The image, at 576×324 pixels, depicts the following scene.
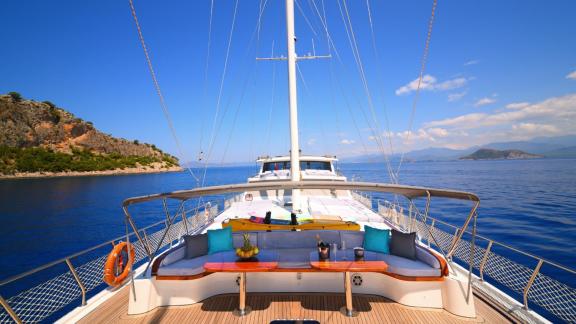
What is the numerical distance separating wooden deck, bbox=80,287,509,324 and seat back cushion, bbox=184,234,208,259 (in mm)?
1092

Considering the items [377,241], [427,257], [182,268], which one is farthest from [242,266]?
[427,257]

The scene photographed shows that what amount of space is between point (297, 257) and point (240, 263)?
1382 millimetres

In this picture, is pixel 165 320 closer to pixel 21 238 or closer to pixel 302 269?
pixel 302 269

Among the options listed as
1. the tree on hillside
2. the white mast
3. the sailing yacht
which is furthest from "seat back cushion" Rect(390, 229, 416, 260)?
the tree on hillside

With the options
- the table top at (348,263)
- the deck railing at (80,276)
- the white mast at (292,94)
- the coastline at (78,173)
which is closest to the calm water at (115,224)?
the deck railing at (80,276)

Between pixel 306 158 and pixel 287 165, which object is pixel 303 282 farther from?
pixel 287 165

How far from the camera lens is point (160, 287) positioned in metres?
5.05

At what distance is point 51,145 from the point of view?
3091 inches

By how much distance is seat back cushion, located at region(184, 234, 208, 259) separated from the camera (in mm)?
5852

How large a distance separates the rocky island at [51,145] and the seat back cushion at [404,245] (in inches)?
3609

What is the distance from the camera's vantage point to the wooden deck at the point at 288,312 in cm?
446

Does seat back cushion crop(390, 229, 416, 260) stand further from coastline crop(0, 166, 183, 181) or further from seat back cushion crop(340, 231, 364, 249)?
coastline crop(0, 166, 183, 181)

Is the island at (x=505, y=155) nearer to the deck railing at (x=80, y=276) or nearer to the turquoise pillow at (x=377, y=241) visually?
the turquoise pillow at (x=377, y=241)

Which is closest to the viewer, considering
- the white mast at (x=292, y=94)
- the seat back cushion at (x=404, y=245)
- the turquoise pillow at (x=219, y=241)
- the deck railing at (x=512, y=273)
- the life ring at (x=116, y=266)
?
the deck railing at (x=512, y=273)
